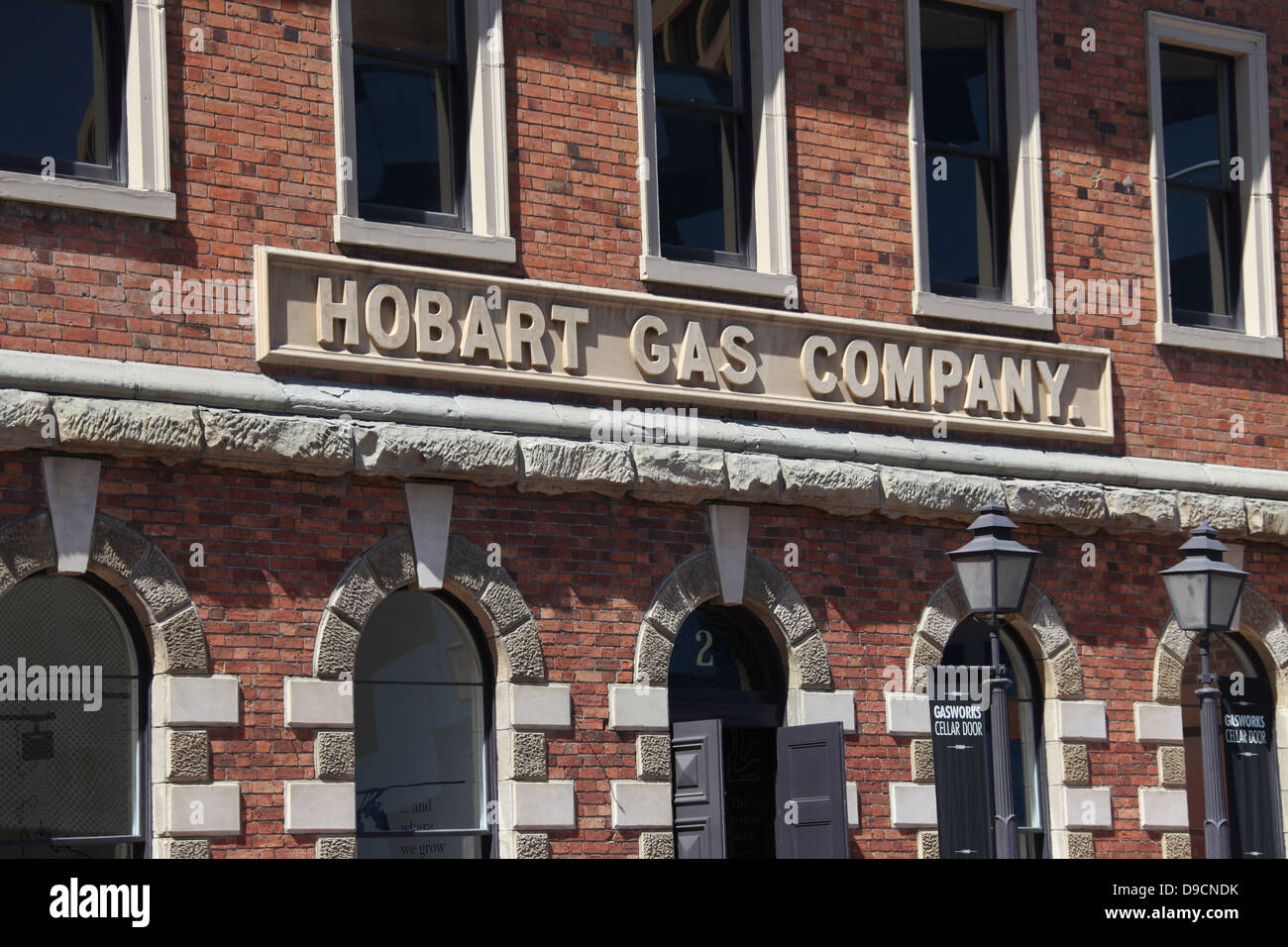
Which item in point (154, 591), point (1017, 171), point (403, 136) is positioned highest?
point (1017, 171)

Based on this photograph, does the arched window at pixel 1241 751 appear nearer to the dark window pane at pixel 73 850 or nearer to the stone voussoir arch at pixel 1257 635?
the stone voussoir arch at pixel 1257 635

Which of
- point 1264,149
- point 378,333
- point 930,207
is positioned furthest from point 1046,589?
point 378,333

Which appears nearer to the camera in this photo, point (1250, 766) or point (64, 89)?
point (64, 89)

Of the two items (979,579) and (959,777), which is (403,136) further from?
(959,777)

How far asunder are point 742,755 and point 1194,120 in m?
6.60

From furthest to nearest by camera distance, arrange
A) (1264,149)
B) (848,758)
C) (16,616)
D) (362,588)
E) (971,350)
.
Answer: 1. (1264,149)
2. (971,350)
3. (848,758)
4. (362,588)
5. (16,616)

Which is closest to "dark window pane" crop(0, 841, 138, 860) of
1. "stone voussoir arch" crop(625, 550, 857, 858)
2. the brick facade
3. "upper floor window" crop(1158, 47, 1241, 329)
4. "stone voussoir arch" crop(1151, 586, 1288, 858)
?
the brick facade

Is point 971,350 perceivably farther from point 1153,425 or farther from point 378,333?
point 378,333

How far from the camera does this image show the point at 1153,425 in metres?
16.5

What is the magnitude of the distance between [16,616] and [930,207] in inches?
295

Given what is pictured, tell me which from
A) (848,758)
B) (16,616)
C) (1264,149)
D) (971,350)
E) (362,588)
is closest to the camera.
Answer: (16,616)

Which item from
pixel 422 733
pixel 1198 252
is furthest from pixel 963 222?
pixel 422 733

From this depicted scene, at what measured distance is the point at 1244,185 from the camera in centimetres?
1745

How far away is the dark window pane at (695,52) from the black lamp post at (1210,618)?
15.2 ft
